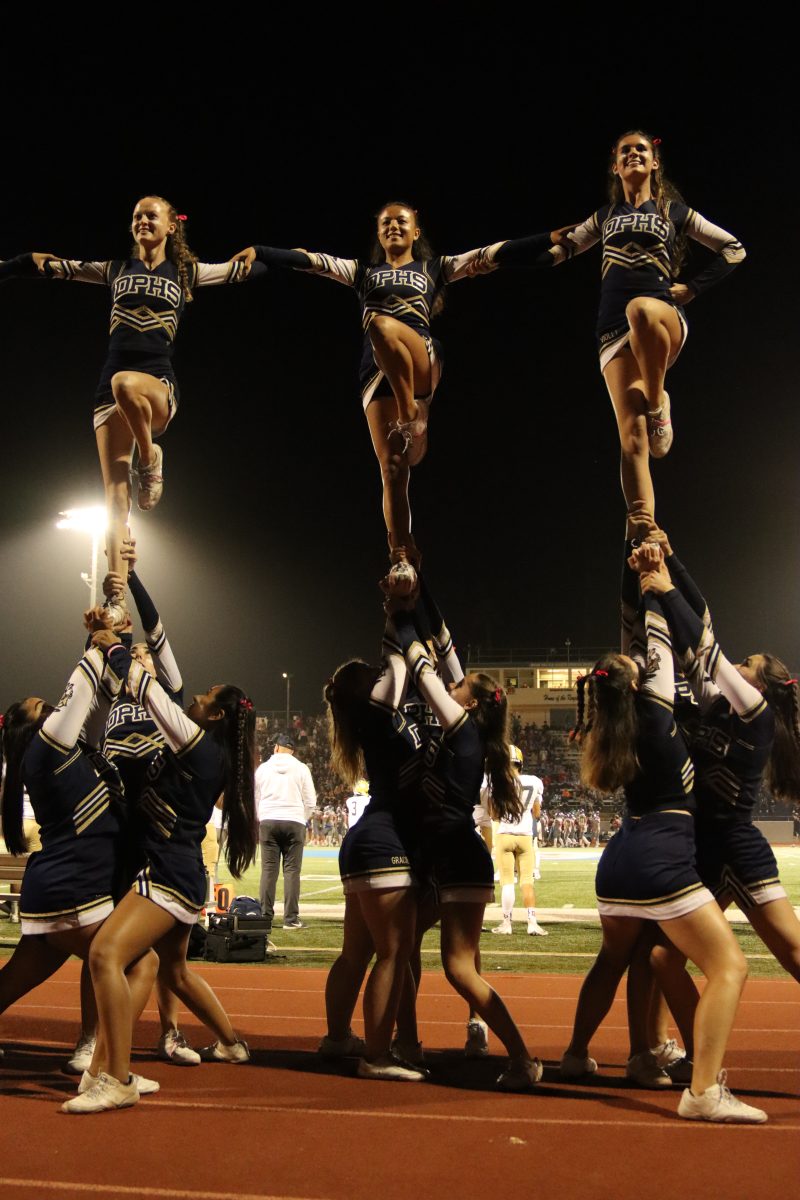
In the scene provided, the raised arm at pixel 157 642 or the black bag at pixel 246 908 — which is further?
the black bag at pixel 246 908

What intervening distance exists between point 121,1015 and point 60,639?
1933 cm

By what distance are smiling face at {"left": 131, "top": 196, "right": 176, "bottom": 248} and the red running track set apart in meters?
4.75

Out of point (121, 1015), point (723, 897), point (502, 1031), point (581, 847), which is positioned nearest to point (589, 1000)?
point (502, 1031)

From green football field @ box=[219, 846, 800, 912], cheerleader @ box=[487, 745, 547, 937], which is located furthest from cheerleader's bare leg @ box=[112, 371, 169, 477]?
green football field @ box=[219, 846, 800, 912]

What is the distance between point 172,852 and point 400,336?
3.14 m

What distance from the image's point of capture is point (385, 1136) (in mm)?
3994

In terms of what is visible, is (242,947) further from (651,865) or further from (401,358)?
(651,865)

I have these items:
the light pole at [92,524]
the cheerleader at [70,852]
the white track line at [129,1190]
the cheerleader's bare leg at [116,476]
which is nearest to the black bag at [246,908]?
the light pole at [92,524]

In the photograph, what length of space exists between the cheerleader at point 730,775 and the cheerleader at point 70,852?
2.57 metres

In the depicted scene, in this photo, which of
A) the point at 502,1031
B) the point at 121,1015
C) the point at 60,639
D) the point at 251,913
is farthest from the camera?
the point at 60,639

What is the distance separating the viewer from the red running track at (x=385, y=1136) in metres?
3.44

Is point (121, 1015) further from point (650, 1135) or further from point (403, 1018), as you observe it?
point (650, 1135)

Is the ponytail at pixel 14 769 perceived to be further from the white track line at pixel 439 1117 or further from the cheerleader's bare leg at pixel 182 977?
the white track line at pixel 439 1117

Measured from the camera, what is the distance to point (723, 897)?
493cm
